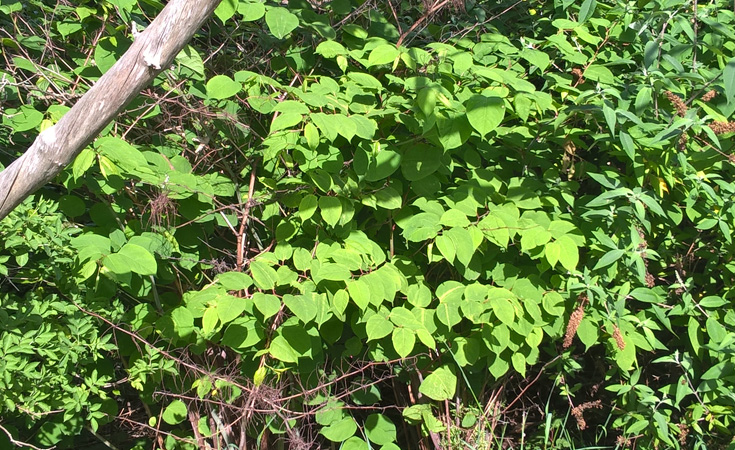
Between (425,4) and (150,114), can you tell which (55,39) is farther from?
(425,4)

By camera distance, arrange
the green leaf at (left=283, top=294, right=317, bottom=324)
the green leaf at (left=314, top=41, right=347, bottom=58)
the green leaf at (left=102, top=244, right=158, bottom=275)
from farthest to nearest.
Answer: the green leaf at (left=314, top=41, right=347, bottom=58), the green leaf at (left=283, top=294, right=317, bottom=324), the green leaf at (left=102, top=244, right=158, bottom=275)

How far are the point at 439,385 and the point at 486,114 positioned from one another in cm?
105

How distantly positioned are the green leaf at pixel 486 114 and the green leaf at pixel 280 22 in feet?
2.29

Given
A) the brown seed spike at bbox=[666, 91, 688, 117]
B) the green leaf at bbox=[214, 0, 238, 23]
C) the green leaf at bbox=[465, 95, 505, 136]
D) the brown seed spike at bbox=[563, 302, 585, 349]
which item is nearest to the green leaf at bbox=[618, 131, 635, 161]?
the brown seed spike at bbox=[666, 91, 688, 117]

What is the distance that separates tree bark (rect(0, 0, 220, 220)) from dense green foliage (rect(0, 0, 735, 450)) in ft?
1.72

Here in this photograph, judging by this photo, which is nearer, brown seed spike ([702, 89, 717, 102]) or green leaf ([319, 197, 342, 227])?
green leaf ([319, 197, 342, 227])

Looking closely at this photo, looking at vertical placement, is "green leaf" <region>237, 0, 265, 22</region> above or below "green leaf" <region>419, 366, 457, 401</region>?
above

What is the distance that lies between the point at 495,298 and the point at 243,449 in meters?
1.16

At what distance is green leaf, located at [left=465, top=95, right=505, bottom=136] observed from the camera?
2182 mm

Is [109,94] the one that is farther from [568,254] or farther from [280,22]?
[568,254]

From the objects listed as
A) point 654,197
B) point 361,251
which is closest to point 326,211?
point 361,251

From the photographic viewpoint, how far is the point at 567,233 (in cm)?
257

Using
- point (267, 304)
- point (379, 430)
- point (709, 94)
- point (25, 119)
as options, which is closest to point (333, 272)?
point (267, 304)

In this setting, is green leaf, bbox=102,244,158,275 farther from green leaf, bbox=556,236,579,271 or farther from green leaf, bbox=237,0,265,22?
green leaf, bbox=556,236,579,271
